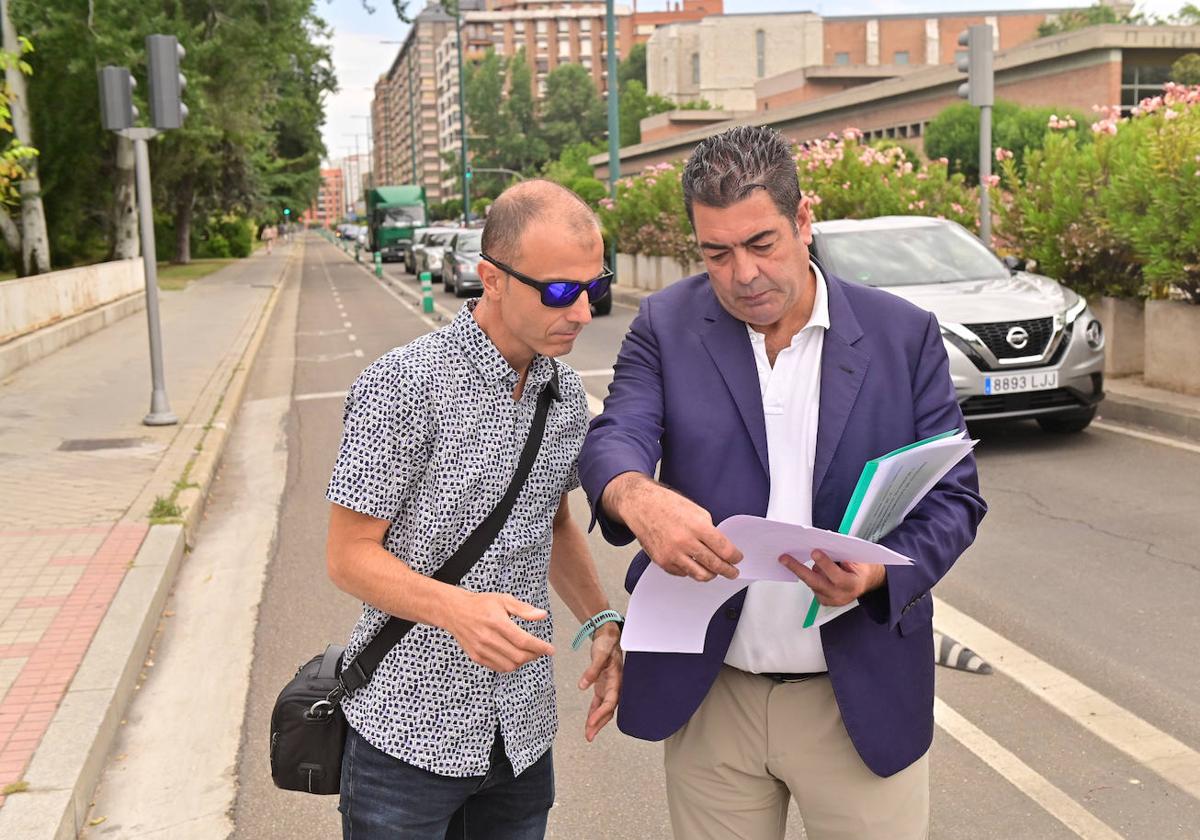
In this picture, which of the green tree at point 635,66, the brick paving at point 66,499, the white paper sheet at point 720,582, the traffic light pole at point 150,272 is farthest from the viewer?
the green tree at point 635,66

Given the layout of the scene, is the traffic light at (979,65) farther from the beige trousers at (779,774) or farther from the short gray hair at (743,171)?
the beige trousers at (779,774)

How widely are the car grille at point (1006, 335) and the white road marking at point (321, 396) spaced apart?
785 cm

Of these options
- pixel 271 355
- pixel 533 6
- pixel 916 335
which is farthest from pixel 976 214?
pixel 533 6

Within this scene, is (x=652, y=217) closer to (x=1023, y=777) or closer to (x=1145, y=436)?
(x=1145, y=436)

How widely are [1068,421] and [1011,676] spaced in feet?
18.8

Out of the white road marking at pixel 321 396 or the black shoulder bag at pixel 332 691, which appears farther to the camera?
the white road marking at pixel 321 396

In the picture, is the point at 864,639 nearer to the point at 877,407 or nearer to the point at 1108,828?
the point at 877,407

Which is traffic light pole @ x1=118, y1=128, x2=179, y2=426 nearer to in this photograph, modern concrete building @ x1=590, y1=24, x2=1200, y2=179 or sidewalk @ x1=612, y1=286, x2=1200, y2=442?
sidewalk @ x1=612, y1=286, x2=1200, y2=442

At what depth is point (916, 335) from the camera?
7.68 ft

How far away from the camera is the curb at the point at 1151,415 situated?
10422 millimetres

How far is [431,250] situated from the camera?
40.8m

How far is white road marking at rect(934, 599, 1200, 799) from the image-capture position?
440 centimetres

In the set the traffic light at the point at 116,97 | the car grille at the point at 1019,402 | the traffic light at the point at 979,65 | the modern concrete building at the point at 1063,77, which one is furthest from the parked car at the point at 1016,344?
the modern concrete building at the point at 1063,77

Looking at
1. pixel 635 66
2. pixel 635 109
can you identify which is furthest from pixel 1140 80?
pixel 635 66
